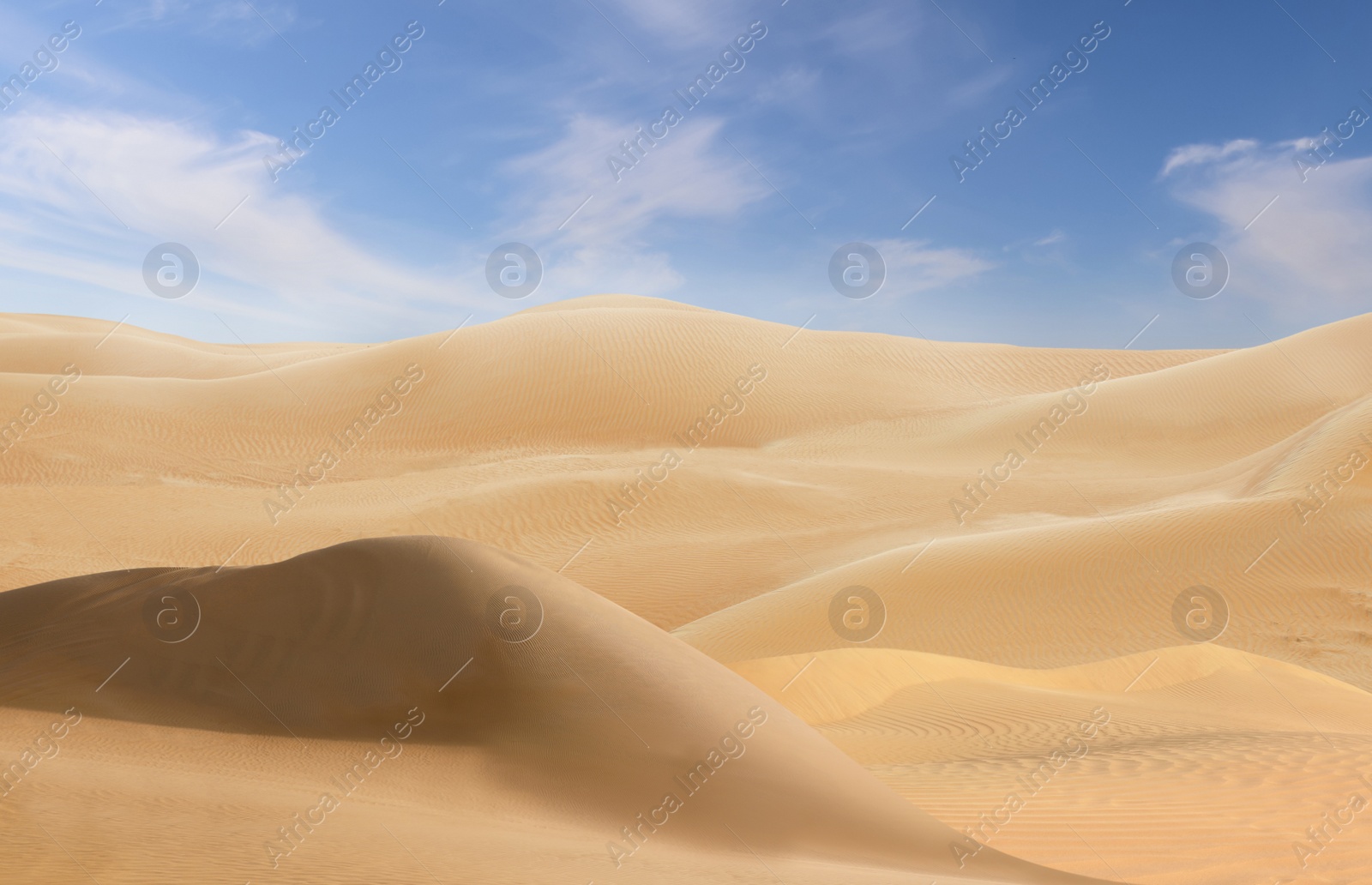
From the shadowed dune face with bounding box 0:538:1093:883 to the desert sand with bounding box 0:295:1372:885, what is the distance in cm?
4

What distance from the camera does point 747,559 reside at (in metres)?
19.9

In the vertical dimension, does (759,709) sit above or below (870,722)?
below

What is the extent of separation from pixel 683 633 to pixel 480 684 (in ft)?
25.5

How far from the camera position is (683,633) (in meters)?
14.8

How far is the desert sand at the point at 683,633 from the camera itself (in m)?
5.46

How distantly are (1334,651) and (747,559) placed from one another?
997 centimetres

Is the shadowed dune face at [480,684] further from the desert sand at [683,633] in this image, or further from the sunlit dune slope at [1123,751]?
the sunlit dune slope at [1123,751]

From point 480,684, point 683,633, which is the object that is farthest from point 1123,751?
point 683,633

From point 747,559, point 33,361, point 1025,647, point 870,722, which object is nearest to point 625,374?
point 747,559

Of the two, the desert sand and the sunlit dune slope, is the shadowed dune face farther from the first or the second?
the sunlit dune slope

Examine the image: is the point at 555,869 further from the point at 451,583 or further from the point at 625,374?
the point at 625,374

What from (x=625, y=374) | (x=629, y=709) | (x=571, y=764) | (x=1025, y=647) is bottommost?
(x=571, y=764)

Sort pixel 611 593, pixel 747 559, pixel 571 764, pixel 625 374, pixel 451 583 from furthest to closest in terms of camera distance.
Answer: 1. pixel 625 374
2. pixel 747 559
3. pixel 611 593
4. pixel 451 583
5. pixel 571 764

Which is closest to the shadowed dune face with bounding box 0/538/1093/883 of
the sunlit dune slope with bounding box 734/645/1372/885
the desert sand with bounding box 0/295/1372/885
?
the desert sand with bounding box 0/295/1372/885
